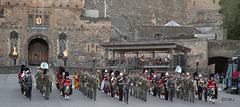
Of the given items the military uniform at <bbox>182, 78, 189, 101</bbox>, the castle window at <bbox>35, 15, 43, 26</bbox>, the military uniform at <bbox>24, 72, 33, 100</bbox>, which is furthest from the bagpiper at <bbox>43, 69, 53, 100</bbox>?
the castle window at <bbox>35, 15, 43, 26</bbox>

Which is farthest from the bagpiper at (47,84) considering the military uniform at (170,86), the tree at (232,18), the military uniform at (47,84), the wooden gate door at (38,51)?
the tree at (232,18)

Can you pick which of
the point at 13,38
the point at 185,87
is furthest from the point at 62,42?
the point at 185,87

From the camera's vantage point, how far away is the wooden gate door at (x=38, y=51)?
150ft

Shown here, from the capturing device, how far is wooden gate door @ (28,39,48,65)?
Answer: 45.6 meters

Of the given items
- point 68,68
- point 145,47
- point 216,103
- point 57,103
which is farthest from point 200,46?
point 57,103

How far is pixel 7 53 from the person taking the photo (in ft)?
142

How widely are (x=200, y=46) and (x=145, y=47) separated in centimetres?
1450

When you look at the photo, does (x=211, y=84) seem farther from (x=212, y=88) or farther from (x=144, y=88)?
(x=144, y=88)

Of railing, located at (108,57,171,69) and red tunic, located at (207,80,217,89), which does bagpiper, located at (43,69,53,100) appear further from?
railing, located at (108,57,171,69)

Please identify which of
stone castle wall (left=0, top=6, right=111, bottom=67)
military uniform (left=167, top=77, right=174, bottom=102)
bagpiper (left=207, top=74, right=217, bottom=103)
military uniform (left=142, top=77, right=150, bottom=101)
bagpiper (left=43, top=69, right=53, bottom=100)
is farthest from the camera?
stone castle wall (left=0, top=6, right=111, bottom=67)

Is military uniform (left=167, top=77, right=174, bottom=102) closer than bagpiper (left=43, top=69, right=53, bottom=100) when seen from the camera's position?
No

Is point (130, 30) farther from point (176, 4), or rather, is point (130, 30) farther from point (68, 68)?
point (68, 68)

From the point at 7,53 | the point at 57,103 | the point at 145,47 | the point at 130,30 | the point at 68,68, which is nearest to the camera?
the point at 57,103

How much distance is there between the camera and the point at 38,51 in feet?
151
